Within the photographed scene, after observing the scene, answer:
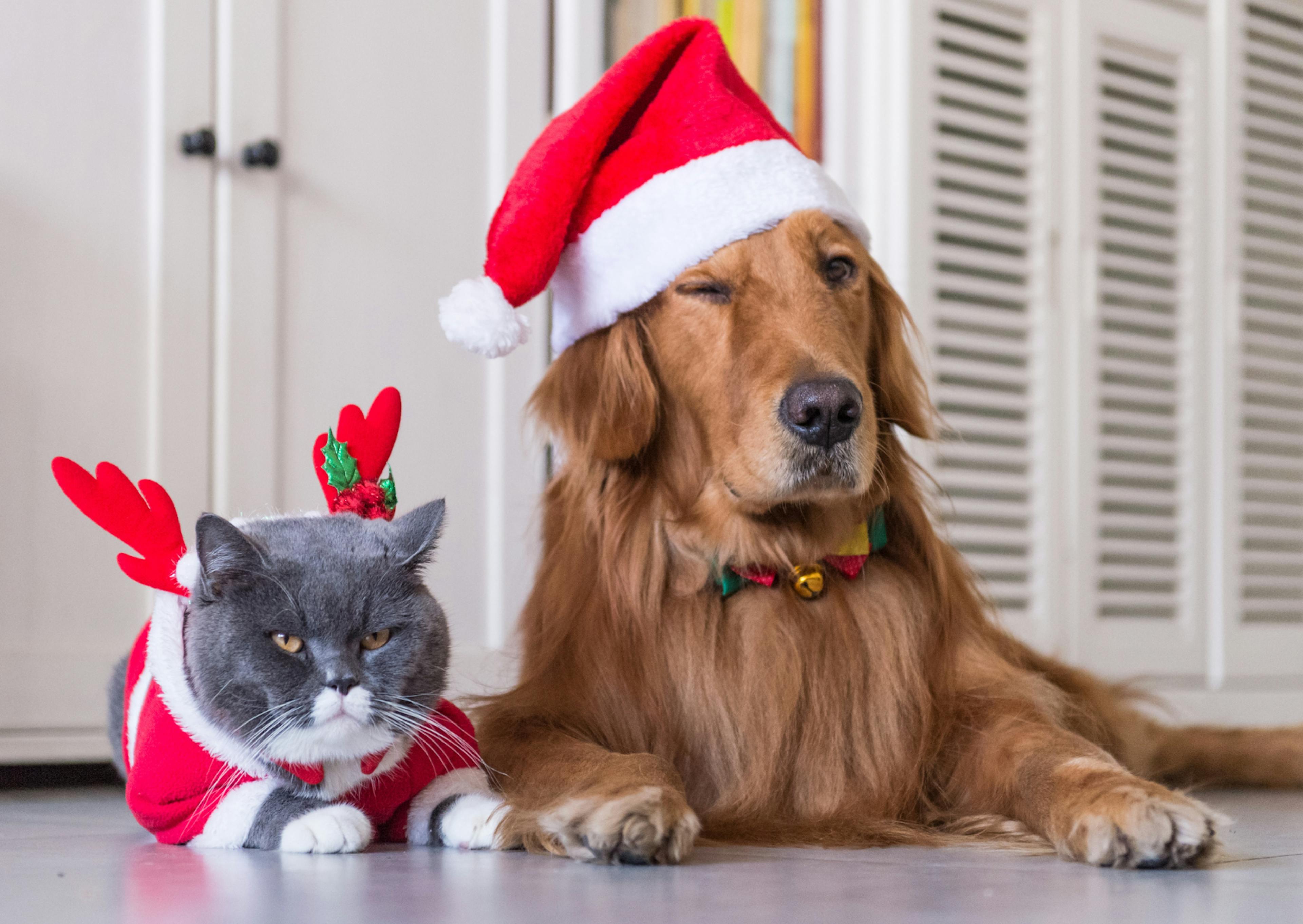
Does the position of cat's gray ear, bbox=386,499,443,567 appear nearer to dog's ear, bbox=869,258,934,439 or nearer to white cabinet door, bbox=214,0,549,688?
dog's ear, bbox=869,258,934,439

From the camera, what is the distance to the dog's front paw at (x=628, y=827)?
1.16 metres

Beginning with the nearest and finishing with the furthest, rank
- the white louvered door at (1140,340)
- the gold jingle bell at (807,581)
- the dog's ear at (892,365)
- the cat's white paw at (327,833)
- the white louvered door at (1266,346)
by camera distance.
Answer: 1. the cat's white paw at (327,833)
2. the gold jingle bell at (807,581)
3. the dog's ear at (892,365)
4. the white louvered door at (1140,340)
5. the white louvered door at (1266,346)

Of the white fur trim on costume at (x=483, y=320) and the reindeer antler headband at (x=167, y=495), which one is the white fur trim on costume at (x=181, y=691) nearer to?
the reindeer antler headband at (x=167, y=495)

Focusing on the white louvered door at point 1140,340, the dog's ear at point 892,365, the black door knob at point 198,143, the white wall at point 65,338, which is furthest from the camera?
the white louvered door at point 1140,340

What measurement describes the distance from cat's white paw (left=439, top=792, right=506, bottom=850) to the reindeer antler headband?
32cm

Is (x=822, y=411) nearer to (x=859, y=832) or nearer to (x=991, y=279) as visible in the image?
(x=859, y=832)

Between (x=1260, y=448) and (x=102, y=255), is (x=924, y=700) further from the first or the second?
(x=1260, y=448)

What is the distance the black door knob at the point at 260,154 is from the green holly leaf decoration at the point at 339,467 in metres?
0.98

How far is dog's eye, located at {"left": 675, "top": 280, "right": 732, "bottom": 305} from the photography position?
1.56 m

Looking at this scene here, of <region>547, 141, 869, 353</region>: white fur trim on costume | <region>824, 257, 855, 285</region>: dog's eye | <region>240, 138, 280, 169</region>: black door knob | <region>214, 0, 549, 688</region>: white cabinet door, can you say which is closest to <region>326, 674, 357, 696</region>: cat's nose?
<region>547, 141, 869, 353</region>: white fur trim on costume

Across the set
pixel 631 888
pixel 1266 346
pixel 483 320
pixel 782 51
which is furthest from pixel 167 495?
pixel 1266 346

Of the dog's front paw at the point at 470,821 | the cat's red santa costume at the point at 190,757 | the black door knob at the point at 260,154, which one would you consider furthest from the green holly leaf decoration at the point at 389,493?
the black door knob at the point at 260,154

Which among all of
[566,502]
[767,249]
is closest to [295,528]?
[566,502]

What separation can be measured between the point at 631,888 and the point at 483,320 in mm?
730
